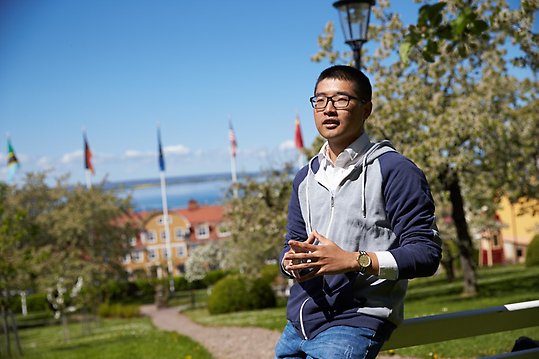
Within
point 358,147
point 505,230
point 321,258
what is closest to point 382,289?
point 321,258

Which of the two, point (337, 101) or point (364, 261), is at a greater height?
point (337, 101)

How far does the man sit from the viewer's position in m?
2.59

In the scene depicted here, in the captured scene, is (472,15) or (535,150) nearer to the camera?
(472,15)

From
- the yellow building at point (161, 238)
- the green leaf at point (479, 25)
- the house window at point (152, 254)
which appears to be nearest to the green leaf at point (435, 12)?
the green leaf at point (479, 25)

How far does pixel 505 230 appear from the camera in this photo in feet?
162

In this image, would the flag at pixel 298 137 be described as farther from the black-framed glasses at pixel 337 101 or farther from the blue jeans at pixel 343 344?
the blue jeans at pixel 343 344

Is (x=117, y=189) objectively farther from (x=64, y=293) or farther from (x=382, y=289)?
(x=382, y=289)

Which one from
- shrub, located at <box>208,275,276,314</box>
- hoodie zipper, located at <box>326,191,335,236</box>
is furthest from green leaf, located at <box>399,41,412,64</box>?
shrub, located at <box>208,275,276,314</box>

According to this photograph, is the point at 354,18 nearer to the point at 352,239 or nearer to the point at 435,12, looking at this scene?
the point at 435,12

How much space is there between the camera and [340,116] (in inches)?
112

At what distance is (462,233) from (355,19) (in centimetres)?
1137

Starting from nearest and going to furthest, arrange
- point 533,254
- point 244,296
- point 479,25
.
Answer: point 479,25 → point 244,296 → point 533,254

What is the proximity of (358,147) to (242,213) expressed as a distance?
17804mm

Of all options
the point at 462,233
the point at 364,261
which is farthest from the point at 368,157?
the point at 462,233
